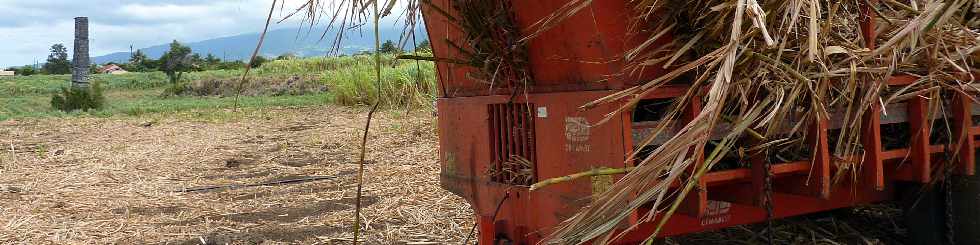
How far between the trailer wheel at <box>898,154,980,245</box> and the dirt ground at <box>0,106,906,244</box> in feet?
1.78

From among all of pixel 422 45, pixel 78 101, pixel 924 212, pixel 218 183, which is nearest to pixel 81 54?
pixel 78 101

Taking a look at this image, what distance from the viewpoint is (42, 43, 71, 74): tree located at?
5758cm

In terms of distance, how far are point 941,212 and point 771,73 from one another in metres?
1.52

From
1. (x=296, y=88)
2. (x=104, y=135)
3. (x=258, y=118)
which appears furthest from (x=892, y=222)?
(x=296, y=88)

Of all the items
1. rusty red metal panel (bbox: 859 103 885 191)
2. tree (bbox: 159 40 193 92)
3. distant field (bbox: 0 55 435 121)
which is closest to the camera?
rusty red metal panel (bbox: 859 103 885 191)

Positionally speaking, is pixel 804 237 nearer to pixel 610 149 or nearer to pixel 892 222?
pixel 892 222

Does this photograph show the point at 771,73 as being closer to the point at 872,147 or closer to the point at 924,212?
the point at 872,147

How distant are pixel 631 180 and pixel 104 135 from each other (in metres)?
11.7

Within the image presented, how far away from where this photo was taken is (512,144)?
3.33 m

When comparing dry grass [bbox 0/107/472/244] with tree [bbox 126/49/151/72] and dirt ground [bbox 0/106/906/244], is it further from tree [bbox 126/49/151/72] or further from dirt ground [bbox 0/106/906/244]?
tree [bbox 126/49/151/72]

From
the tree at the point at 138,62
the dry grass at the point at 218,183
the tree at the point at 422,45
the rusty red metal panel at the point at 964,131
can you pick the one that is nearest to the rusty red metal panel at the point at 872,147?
the rusty red metal panel at the point at 964,131

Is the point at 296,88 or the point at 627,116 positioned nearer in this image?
the point at 627,116

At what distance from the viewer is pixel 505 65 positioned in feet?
10.6

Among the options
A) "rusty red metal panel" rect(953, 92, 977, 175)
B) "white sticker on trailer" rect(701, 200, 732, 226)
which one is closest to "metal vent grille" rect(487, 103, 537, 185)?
"white sticker on trailer" rect(701, 200, 732, 226)
